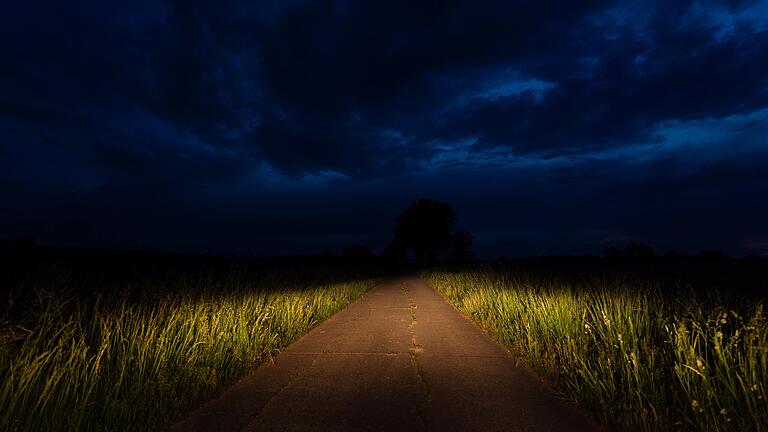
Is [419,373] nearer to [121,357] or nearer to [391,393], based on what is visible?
[391,393]

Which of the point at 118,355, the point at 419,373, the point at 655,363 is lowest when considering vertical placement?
the point at 419,373

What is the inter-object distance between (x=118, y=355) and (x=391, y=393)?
8.51 ft

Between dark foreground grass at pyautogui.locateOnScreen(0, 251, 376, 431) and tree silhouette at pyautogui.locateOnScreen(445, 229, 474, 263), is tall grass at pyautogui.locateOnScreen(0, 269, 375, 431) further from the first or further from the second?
tree silhouette at pyautogui.locateOnScreen(445, 229, 474, 263)

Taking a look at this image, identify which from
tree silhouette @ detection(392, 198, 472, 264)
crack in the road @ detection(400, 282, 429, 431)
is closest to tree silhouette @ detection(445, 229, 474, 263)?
tree silhouette @ detection(392, 198, 472, 264)

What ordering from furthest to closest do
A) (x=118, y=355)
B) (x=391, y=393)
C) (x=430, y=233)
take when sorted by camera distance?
(x=430, y=233), (x=391, y=393), (x=118, y=355)

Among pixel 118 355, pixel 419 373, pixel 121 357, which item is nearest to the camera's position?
pixel 118 355

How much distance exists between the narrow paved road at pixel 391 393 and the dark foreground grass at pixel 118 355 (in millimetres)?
287

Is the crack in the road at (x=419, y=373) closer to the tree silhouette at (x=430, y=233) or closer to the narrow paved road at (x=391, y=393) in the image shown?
the narrow paved road at (x=391, y=393)

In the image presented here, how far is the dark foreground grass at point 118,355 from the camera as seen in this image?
8.65 ft

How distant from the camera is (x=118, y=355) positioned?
3.30 metres

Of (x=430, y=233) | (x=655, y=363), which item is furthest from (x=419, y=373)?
(x=430, y=233)

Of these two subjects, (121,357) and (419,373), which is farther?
(419,373)

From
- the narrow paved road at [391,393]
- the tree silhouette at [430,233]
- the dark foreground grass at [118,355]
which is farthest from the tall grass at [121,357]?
the tree silhouette at [430,233]

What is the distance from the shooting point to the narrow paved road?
10.5 feet
